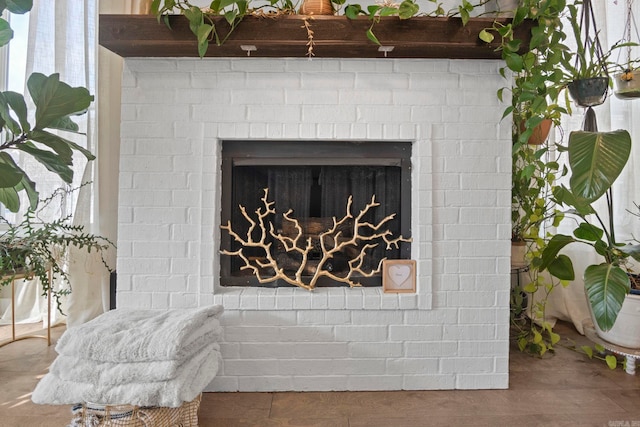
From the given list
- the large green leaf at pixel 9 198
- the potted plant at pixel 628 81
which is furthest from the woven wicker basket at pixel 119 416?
the potted plant at pixel 628 81

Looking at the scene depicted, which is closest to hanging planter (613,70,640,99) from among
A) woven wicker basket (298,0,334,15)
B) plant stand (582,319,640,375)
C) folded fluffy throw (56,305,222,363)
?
plant stand (582,319,640,375)

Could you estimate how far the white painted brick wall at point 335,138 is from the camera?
1.55m

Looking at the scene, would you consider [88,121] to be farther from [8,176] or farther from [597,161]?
[597,161]

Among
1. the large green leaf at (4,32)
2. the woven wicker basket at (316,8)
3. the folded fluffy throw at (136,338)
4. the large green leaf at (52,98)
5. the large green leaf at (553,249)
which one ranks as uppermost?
the woven wicker basket at (316,8)

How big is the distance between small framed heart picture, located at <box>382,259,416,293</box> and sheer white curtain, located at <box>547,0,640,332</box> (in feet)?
4.25

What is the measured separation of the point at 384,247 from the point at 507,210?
545 millimetres

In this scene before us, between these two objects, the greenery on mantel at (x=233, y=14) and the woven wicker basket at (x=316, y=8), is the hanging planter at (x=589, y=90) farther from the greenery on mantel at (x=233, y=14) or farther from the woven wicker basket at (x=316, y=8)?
the woven wicker basket at (x=316, y=8)

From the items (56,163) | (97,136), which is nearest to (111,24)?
(56,163)

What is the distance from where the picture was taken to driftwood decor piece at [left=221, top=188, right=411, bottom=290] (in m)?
1.61

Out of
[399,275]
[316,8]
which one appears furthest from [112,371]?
[316,8]

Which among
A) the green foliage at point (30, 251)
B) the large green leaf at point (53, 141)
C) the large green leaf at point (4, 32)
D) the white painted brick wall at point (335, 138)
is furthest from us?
the green foliage at point (30, 251)

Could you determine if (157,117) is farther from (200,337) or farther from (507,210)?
(507,210)

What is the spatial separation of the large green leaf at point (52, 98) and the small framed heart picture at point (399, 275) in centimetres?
131

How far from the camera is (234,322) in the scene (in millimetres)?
1562
